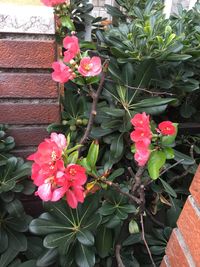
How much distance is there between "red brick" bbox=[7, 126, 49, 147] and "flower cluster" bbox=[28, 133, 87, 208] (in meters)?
0.69

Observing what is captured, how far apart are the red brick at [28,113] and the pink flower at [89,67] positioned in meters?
0.44

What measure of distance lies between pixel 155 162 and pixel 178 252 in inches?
11.3

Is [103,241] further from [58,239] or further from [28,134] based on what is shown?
[28,134]

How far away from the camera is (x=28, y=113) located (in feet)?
4.99

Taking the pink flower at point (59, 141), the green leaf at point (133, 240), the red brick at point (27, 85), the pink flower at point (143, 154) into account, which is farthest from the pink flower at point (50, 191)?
the red brick at point (27, 85)

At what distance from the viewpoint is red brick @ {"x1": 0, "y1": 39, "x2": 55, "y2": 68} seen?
1.33 m

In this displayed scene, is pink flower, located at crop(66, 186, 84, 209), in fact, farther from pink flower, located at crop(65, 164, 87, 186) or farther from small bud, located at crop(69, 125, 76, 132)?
small bud, located at crop(69, 125, 76, 132)

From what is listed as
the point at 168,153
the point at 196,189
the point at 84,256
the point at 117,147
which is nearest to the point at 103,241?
the point at 84,256

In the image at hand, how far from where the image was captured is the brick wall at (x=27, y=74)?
1.29 metres

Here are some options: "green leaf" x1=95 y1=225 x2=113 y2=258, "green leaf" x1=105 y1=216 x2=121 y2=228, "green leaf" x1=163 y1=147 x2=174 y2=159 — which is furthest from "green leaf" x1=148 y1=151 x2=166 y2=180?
"green leaf" x1=95 y1=225 x2=113 y2=258

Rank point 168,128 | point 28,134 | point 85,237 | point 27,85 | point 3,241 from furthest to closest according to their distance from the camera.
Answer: point 28,134 → point 27,85 → point 3,241 → point 85,237 → point 168,128

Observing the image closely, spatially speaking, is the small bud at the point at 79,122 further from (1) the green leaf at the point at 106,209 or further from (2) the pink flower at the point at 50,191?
(2) the pink flower at the point at 50,191

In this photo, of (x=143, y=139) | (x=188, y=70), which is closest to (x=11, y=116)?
(x=143, y=139)

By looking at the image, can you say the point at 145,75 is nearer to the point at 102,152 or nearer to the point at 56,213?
the point at 102,152
